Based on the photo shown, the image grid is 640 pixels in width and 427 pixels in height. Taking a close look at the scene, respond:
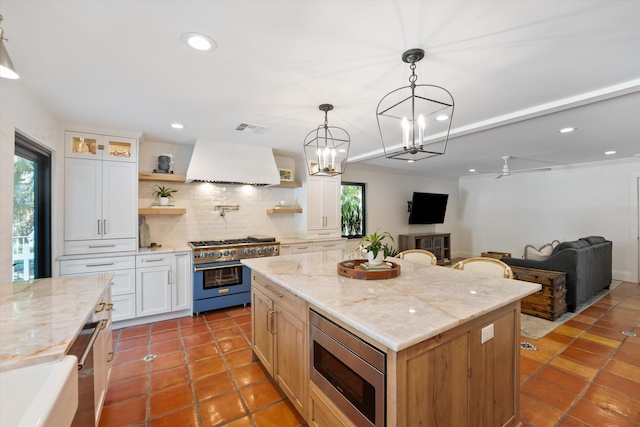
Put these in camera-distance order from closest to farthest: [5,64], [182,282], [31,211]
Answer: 1. [5,64]
2. [31,211]
3. [182,282]

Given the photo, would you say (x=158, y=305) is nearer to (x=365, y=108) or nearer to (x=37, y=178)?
(x=37, y=178)

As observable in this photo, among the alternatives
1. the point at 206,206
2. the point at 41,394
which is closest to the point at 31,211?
the point at 206,206

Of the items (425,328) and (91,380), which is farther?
(91,380)

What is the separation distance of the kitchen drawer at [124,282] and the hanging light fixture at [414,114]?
333 cm

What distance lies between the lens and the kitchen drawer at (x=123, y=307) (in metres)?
3.35

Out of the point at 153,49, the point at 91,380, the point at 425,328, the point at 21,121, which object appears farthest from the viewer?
the point at 21,121

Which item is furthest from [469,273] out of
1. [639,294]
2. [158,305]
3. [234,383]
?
[639,294]

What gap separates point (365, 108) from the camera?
9.24 feet

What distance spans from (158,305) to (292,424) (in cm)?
257

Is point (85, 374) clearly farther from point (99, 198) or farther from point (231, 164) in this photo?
point (231, 164)

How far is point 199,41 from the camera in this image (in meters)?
1.70

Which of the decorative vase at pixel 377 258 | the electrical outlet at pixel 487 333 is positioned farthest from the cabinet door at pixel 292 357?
the electrical outlet at pixel 487 333

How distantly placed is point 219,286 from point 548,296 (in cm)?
436

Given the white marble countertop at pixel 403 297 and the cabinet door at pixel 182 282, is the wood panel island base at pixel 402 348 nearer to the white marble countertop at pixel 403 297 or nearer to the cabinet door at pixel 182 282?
the white marble countertop at pixel 403 297
